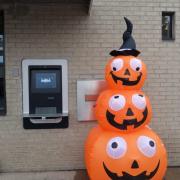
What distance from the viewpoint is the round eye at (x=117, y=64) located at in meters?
4.56

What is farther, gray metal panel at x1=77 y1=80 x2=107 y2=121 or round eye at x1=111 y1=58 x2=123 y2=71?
gray metal panel at x1=77 y1=80 x2=107 y2=121

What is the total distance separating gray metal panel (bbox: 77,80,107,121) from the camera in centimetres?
571

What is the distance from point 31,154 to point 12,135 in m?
0.44

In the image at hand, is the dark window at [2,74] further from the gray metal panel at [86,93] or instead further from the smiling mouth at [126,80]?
the smiling mouth at [126,80]

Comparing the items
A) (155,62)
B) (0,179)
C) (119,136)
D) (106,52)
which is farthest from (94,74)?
(0,179)

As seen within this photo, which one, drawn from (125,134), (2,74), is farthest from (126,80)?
(2,74)

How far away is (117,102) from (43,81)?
1652 millimetres

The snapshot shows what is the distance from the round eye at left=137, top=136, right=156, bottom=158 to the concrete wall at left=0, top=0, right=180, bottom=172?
4.69ft

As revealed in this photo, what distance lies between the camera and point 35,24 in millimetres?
5664

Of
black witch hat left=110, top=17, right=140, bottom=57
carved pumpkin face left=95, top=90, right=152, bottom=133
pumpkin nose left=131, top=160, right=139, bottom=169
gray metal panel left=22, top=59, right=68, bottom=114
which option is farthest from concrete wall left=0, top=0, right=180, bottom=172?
pumpkin nose left=131, top=160, right=139, bottom=169

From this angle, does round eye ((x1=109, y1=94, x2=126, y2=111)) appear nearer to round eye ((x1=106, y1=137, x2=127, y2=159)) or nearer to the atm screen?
round eye ((x1=106, y1=137, x2=127, y2=159))

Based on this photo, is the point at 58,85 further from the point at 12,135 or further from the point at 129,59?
the point at 129,59

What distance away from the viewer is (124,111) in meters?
4.48

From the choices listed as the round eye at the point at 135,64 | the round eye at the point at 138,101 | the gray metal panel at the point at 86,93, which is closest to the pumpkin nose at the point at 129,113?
the round eye at the point at 138,101
